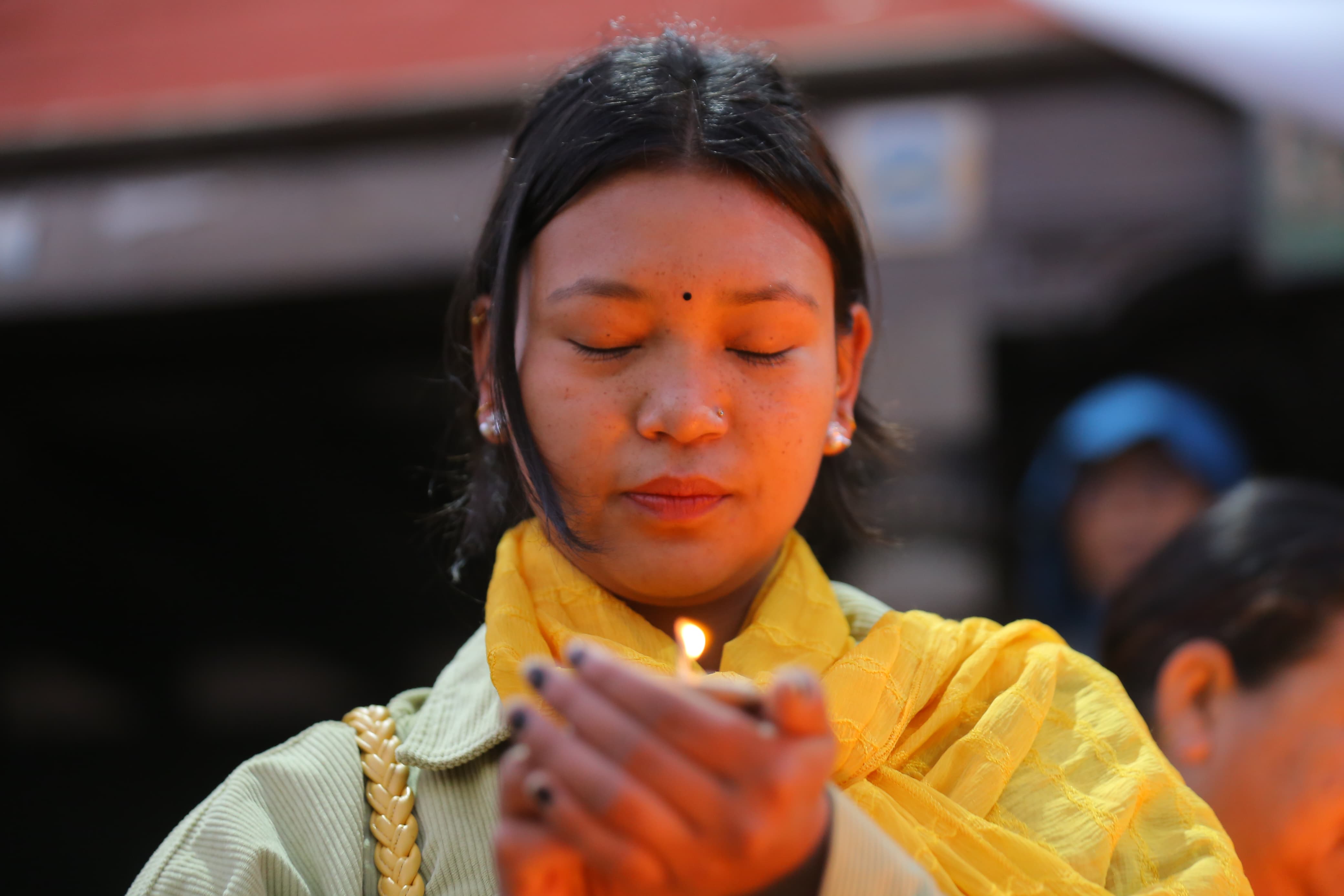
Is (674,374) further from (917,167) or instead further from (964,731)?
(917,167)

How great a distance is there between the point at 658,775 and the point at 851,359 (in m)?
0.88

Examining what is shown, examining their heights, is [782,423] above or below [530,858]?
above

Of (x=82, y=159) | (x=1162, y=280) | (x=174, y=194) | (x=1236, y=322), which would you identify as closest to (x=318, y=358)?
(x=174, y=194)

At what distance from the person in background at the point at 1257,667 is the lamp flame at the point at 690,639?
4.12ft

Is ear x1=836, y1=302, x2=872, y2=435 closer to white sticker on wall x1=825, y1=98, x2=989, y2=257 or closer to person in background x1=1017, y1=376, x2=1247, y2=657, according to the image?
person in background x1=1017, y1=376, x2=1247, y2=657

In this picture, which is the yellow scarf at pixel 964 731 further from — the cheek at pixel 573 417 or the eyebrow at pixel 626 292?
the eyebrow at pixel 626 292

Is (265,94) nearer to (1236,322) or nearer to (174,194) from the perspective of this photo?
(174,194)

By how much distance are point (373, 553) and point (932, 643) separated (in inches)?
134

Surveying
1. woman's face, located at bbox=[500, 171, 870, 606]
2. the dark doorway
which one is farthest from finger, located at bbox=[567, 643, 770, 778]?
the dark doorway

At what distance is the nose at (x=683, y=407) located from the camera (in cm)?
126

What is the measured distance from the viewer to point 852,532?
1812mm

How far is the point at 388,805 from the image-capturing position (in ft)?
4.32

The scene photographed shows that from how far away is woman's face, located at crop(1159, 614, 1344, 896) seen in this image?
183 cm

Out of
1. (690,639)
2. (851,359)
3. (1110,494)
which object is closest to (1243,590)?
(851,359)
